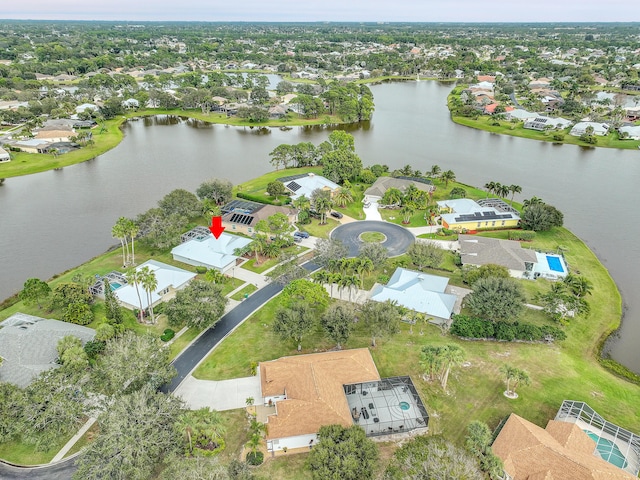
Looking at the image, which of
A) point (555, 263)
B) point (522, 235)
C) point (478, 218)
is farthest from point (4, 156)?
point (555, 263)

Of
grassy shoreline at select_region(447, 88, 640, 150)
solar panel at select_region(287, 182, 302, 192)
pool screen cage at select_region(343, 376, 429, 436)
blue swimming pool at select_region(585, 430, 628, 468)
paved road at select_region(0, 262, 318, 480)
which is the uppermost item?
grassy shoreline at select_region(447, 88, 640, 150)

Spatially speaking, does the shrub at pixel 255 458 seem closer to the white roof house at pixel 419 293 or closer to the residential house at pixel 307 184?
the white roof house at pixel 419 293

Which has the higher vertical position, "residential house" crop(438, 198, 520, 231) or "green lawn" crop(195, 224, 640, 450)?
"residential house" crop(438, 198, 520, 231)

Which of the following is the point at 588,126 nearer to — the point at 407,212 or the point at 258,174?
the point at 407,212

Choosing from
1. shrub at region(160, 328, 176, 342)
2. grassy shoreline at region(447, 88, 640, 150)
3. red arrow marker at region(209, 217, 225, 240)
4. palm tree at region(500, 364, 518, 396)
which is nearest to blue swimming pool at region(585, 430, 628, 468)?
palm tree at region(500, 364, 518, 396)

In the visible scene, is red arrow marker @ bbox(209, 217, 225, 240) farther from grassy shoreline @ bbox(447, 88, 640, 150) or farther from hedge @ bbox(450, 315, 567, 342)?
grassy shoreline @ bbox(447, 88, 640, 150)

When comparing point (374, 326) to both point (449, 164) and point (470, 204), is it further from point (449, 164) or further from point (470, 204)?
point (449, 164)

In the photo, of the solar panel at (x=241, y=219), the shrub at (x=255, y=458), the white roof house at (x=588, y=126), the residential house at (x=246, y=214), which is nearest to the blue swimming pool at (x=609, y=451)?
the shrub at (x=255, y=458)
